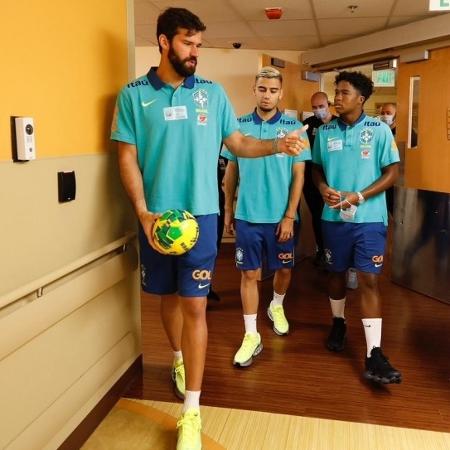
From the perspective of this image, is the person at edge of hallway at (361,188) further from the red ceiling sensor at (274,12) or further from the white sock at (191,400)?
the red ceiling sensor at (274,12)

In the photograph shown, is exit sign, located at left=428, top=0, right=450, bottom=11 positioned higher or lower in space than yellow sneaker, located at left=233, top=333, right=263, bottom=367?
higher

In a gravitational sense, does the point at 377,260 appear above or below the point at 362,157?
below

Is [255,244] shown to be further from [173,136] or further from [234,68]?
[234,68]

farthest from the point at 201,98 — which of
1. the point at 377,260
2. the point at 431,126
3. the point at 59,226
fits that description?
the point at 431,126

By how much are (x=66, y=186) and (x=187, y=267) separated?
59 cm

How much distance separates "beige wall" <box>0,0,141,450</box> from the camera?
5.41 ft

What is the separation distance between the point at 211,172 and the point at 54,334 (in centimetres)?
91

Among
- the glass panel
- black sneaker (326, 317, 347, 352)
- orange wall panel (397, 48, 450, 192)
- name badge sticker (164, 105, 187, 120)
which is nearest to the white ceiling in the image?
orange wall panel (397, 48, 450, 192)

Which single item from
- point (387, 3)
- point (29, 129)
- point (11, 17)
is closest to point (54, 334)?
point (29, 129)

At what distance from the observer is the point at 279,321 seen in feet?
11.2

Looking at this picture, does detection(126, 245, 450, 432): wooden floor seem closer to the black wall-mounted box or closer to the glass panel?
the black wall-mounted box

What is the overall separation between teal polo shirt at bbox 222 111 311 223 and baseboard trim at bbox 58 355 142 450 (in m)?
1.07

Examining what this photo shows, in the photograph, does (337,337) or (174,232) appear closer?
(174,232)

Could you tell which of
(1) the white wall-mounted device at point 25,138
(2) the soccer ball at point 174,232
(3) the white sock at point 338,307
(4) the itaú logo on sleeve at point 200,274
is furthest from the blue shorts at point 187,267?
(3) the white sock at point 338,307
